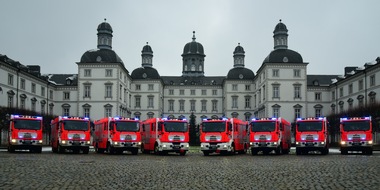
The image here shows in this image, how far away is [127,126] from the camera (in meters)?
37.2

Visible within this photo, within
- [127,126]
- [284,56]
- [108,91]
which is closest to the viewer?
[127,126]

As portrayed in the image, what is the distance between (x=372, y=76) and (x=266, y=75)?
20224 millimetres

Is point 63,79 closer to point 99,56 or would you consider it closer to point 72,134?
point 99,56

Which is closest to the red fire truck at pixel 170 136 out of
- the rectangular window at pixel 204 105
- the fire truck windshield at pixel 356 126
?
the fire truck windshield at pixel 356 126

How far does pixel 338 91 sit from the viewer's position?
89250 mm

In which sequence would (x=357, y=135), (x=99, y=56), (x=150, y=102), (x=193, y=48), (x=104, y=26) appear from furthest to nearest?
(x=193, y=48) < (x=150, y=102) < (x=104, y=26) < (x=99, y=56) < (x=357, y=135)

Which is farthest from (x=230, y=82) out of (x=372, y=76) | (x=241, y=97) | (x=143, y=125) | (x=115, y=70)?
(x=143, y=125)

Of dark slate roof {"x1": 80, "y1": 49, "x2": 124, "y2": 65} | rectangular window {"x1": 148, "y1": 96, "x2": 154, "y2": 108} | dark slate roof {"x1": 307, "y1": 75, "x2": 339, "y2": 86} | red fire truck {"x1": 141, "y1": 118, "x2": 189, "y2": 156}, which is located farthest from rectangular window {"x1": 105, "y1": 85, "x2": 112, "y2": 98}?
red fire truck {"x1": 141, "y1": 118, "x2": 189, "y2": 156}

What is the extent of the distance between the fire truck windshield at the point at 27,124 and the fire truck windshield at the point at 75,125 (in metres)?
2.46

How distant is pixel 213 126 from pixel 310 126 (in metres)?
7.01

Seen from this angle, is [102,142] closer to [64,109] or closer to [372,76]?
[372,76]

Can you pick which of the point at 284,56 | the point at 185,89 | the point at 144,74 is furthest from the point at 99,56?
the point at 185,89

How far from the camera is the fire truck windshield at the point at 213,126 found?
36.5m

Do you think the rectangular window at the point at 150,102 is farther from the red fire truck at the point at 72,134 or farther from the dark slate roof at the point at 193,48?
the red fire truck at the point at 72,134
